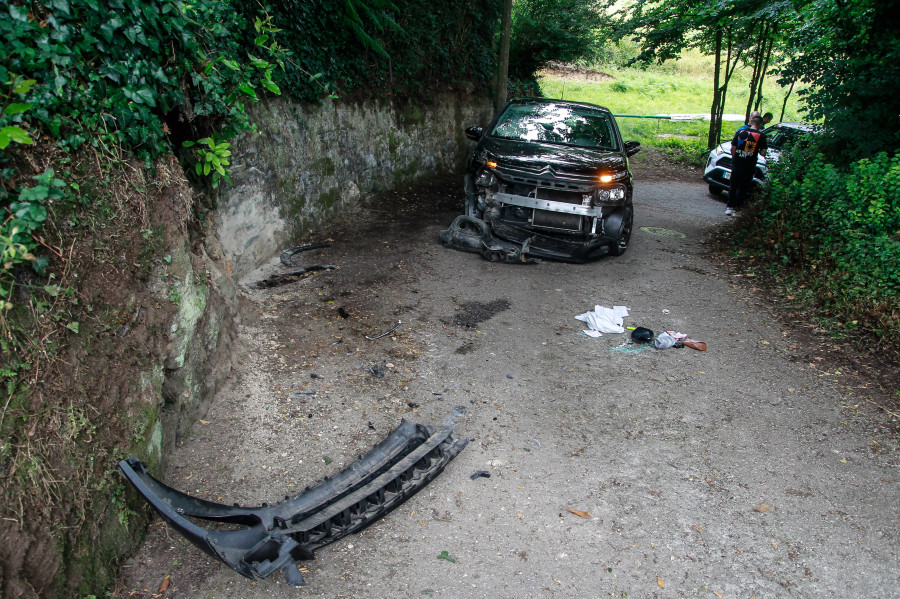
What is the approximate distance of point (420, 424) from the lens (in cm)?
405

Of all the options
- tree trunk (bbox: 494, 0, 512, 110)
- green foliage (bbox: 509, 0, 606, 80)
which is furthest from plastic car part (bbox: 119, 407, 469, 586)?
green foliage (bbox: 509, 0, 606, 80)

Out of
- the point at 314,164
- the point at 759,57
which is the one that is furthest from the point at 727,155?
the point at 314,164

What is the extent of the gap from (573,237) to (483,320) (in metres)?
2.21

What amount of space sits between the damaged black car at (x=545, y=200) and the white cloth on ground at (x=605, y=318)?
4.74 feet

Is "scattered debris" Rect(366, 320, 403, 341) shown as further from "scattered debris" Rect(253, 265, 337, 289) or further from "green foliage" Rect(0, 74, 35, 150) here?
"green foliage" Rect(0, 74, 35, 150)

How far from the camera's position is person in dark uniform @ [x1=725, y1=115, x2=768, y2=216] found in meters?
9.93

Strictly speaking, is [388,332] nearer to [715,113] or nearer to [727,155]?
[727,155]

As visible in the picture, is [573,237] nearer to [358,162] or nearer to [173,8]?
[358,162]

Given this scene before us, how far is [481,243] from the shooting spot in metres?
7.42

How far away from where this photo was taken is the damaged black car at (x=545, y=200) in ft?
23.3

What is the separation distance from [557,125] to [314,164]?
3414 mm

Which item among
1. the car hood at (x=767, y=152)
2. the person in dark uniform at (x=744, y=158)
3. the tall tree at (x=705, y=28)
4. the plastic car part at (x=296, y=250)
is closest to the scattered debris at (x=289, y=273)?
the plastic car part at (x=296, y=250)

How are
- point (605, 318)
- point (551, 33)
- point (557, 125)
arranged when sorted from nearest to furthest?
point (605, 318), point (557, 125), point (551, 33)

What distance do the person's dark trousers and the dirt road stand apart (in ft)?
15.5
